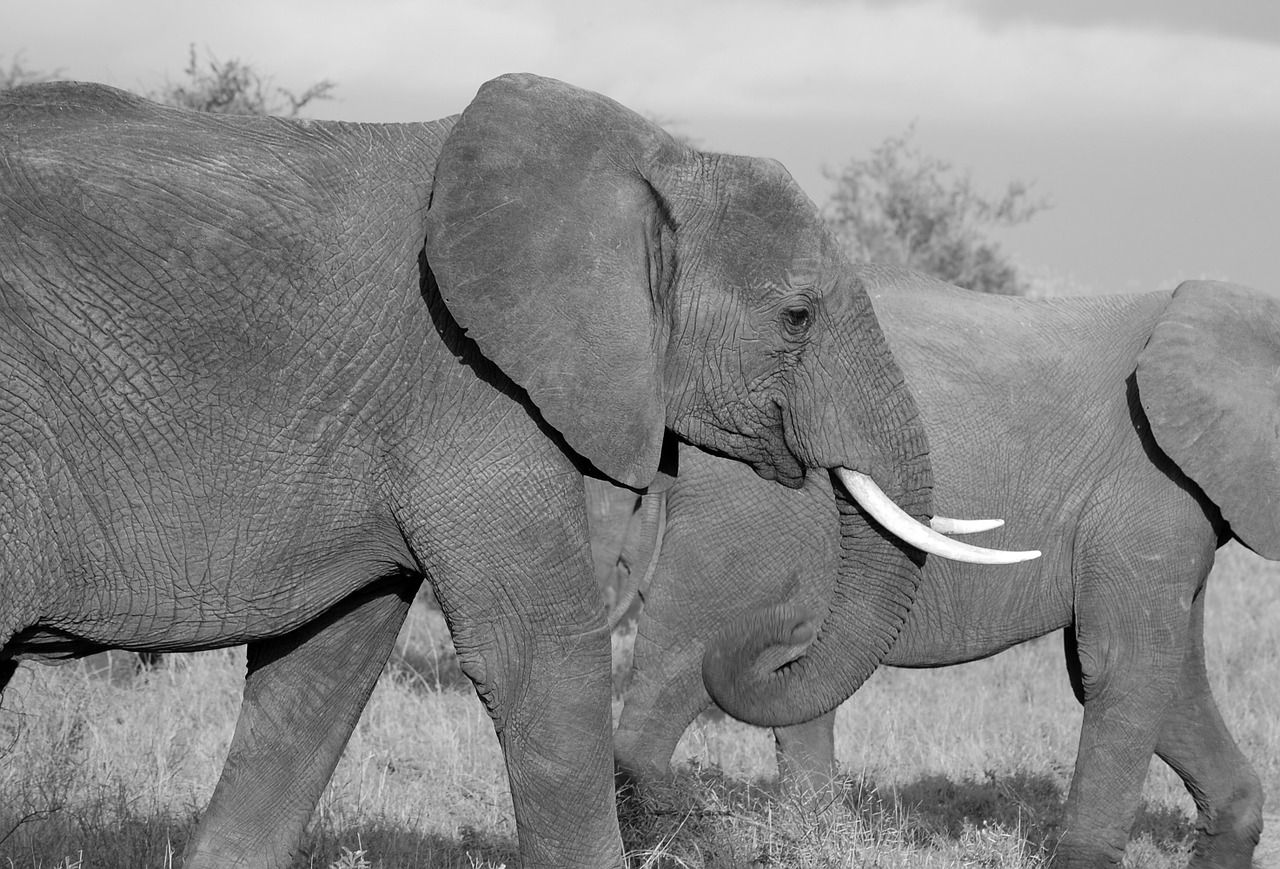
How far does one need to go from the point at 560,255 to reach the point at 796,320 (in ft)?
2.06

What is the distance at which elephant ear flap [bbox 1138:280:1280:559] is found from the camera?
5.70 meters

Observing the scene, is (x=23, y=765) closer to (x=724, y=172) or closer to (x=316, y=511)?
(x=316, y=511)

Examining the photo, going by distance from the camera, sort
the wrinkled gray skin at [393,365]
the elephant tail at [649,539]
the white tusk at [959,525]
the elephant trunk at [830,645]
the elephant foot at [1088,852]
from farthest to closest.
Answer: the elephant tail at [649,539] → the elephant foot at [1088,852] → the white tusk at [959,525] → the elephant trunk at [830,645] → the wrinkled gray skin at [393,365]

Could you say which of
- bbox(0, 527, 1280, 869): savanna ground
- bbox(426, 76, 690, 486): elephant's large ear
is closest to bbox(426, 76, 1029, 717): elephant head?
bbox(426, 76, 690, 486): elephant's large ear

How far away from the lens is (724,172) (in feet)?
12.9

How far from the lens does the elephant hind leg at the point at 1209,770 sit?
608 cm

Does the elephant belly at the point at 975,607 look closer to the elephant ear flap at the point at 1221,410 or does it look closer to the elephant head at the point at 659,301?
the elephant ear flap at the point at 1221,410

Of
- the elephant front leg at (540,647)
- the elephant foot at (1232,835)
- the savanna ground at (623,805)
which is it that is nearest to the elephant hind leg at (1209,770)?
the elephant foot at (1232,835)

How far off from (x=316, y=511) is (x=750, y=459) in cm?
110

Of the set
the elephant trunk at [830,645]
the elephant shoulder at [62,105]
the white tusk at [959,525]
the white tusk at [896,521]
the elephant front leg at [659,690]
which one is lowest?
the elephant front leg at [659,690]

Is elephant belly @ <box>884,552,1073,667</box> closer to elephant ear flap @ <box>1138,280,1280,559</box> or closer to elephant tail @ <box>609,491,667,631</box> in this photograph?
elephant ear flap @ <box>1138,280,1280,559</box>

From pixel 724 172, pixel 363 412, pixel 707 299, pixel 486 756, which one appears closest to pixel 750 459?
pixel 707 299

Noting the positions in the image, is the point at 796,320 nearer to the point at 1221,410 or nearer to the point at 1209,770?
the point at 1221,410

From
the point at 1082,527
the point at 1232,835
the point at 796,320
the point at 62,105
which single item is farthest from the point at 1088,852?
the point at 62,105
